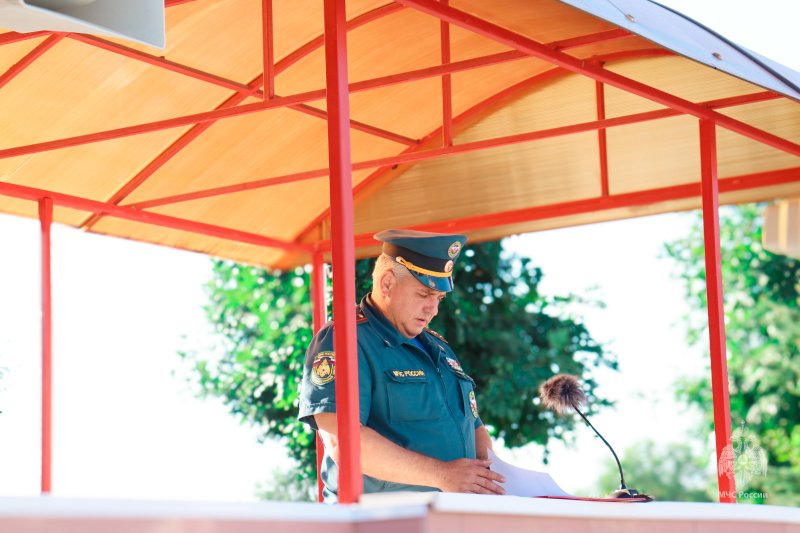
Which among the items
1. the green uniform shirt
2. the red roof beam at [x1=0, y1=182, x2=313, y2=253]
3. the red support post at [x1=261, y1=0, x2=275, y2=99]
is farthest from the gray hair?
the red roof beam at [x1=0, y1=182, x2=313, y2=253]

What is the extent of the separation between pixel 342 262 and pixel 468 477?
3.32 ft

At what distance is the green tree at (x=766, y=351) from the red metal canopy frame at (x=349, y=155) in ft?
43.8

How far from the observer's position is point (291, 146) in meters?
7.86

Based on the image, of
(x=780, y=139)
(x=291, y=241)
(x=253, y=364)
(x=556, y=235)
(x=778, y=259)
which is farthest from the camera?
(x=556, y=235)

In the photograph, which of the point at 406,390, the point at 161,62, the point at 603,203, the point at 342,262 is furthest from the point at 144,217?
the point at 342,262

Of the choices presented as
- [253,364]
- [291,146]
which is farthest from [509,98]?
[253,364]

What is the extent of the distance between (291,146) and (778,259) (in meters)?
14.5

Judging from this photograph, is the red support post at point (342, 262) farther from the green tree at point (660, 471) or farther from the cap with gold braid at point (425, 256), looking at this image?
the green tree at point (660, 471)

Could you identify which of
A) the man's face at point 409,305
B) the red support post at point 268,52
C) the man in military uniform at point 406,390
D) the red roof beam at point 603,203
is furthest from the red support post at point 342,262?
the red roof beam at point 603,203

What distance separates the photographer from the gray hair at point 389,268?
473cm

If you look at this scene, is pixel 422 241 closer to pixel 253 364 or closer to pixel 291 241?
pixel 291 241

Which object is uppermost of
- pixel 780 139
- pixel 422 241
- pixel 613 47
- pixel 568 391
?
pixel 613 47

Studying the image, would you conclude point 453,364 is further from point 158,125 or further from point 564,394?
point 158,125

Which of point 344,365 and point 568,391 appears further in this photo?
point 568,391
